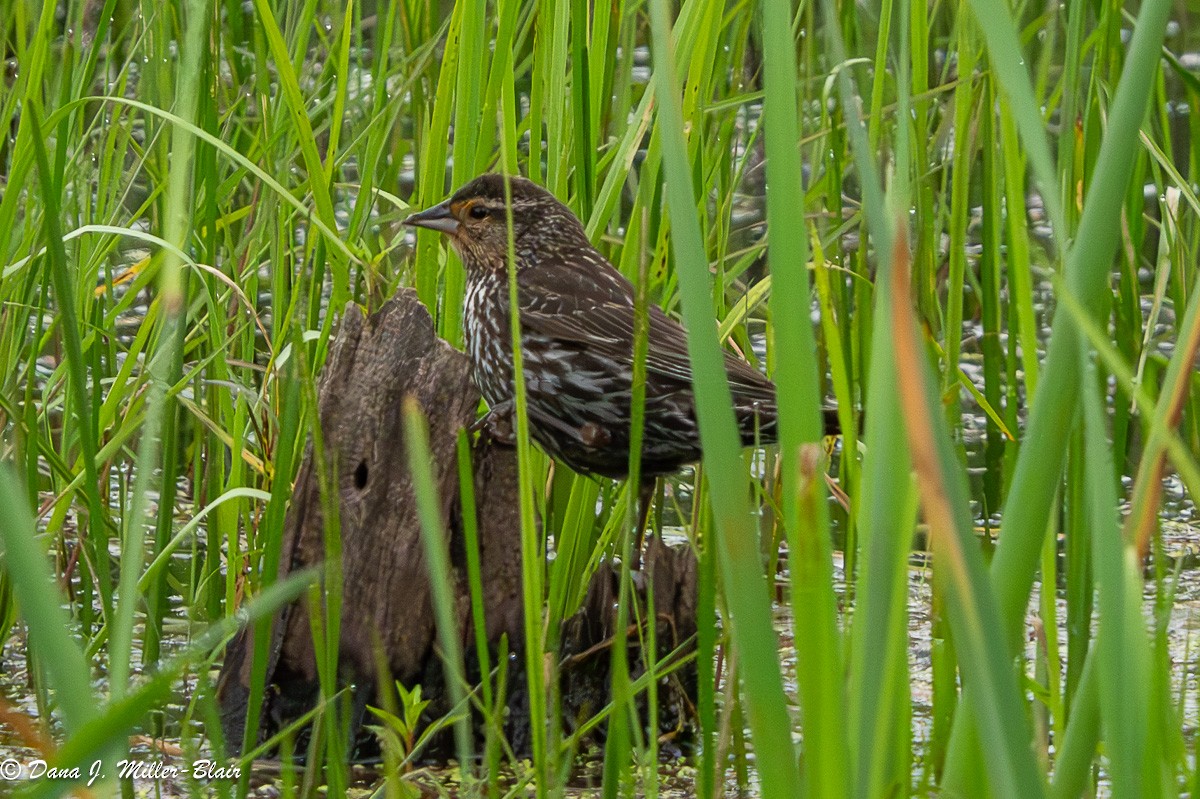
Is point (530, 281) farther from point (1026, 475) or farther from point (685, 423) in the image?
point (1026, 475)

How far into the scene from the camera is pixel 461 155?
289 cm

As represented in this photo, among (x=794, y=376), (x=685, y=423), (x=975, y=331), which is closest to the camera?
(x=794, y=376)

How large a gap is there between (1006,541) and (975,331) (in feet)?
13.5

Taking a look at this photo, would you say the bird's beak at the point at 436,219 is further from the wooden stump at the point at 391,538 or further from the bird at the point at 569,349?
the wooden stump at the point at 391,538

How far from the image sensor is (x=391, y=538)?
2850 mm

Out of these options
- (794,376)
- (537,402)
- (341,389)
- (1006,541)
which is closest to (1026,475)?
(1006,541)

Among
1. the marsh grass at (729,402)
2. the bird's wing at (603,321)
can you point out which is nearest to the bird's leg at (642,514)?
the marsh grass at (729,402)

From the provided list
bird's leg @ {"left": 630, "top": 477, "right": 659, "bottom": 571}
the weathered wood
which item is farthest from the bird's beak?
bird's leg @ {"left": 630, "top": 477, "right": 659, "bottom": 571}

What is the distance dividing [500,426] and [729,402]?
6.14ft

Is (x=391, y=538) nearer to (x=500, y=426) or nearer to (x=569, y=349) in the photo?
(x=500, y=426)

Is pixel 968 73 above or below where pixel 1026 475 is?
above

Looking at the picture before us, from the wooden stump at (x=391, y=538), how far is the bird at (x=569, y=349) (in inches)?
4.9

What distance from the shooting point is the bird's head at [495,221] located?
3.26m

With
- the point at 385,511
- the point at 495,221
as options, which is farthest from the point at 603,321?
the point at 385,511
